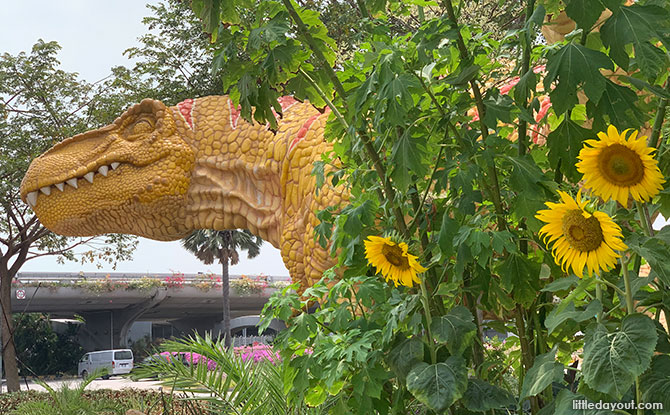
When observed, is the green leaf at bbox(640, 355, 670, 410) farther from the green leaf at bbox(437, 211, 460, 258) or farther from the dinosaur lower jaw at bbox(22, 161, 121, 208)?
the dinosaur lower jaw at bbox(22, 161, 121, 208)

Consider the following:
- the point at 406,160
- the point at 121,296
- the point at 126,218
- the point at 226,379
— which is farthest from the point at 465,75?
the point at 121,296

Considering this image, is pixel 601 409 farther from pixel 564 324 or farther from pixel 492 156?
pixel 492 156

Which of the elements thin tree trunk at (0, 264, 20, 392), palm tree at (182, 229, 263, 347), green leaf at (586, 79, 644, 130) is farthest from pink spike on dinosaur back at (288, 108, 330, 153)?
palm tree at (182, 229, 263, 347)

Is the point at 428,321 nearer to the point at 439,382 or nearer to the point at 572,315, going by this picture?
the point at 439,382

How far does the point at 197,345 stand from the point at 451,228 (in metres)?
1.90

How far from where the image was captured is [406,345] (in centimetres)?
158

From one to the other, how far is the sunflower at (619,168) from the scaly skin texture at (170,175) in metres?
3.11

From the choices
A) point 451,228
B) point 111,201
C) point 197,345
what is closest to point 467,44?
point 451,228

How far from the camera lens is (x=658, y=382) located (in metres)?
1.15

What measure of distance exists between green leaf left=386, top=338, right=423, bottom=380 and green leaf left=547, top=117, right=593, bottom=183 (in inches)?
20.7

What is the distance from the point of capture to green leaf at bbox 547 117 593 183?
1.40m

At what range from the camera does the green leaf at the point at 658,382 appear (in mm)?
1128

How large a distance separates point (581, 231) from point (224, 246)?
70.2 ft

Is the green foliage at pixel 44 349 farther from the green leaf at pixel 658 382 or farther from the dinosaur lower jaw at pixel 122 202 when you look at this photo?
the green leaf at pixel 658 382
